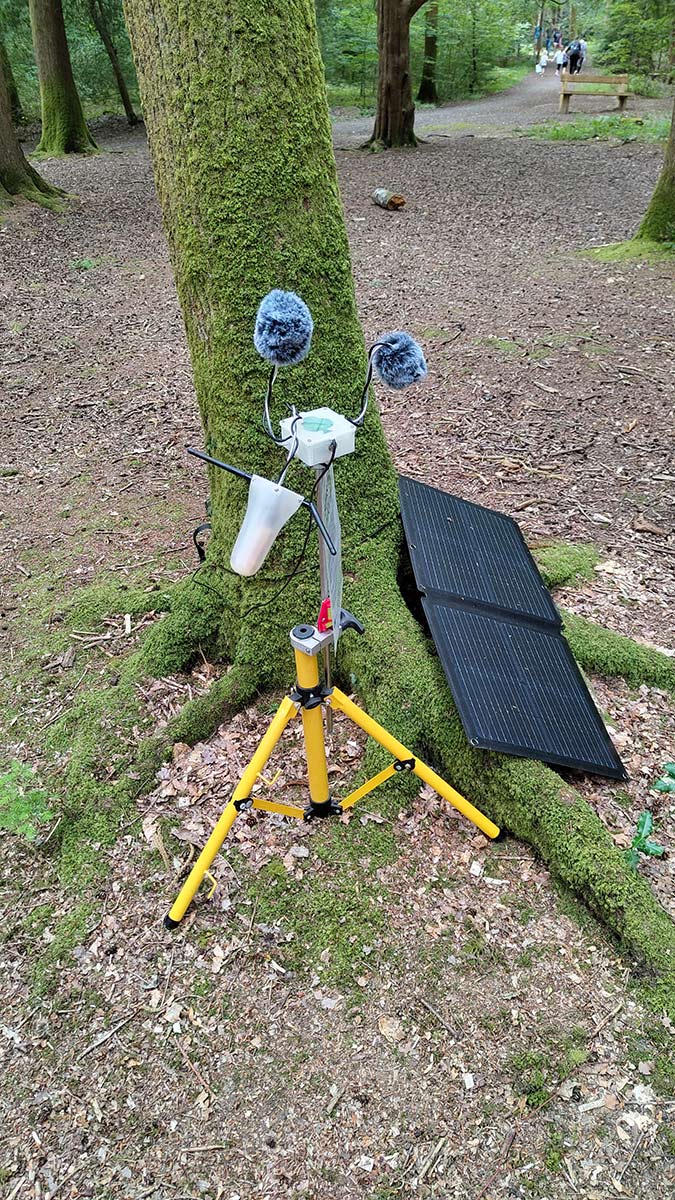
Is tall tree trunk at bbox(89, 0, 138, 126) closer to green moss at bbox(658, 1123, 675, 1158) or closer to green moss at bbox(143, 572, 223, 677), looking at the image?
green moss at bbox(143, 572, 223, 677)

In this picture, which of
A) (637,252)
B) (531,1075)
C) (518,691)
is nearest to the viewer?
(531,1075)

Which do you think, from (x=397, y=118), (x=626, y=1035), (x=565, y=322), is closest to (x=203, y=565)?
(x=626, y=1035)

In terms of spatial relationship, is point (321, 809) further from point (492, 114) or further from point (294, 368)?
point (492, 114)

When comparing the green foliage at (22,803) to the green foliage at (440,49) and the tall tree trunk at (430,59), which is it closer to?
the green foliage at (440,49)

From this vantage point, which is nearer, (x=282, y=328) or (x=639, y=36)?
(x=282, y=328)

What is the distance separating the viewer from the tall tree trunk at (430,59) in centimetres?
2267

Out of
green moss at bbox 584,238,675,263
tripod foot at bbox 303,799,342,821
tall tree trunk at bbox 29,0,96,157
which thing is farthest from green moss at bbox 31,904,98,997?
tall tree trunk at bbox 29,0,96,157

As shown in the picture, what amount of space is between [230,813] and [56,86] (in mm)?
17257

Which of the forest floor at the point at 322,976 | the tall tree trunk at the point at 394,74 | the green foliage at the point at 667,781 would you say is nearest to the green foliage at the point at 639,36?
the tall tree trunk at the point at 394,74

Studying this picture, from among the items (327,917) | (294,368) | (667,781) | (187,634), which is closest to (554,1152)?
(327,917)

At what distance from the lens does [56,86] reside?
1451cm

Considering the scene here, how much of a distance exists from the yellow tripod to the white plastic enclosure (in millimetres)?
306

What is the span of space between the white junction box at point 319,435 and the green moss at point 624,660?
1660 millimetres

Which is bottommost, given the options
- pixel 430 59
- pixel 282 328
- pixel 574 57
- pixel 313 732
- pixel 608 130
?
pixel 313 732
